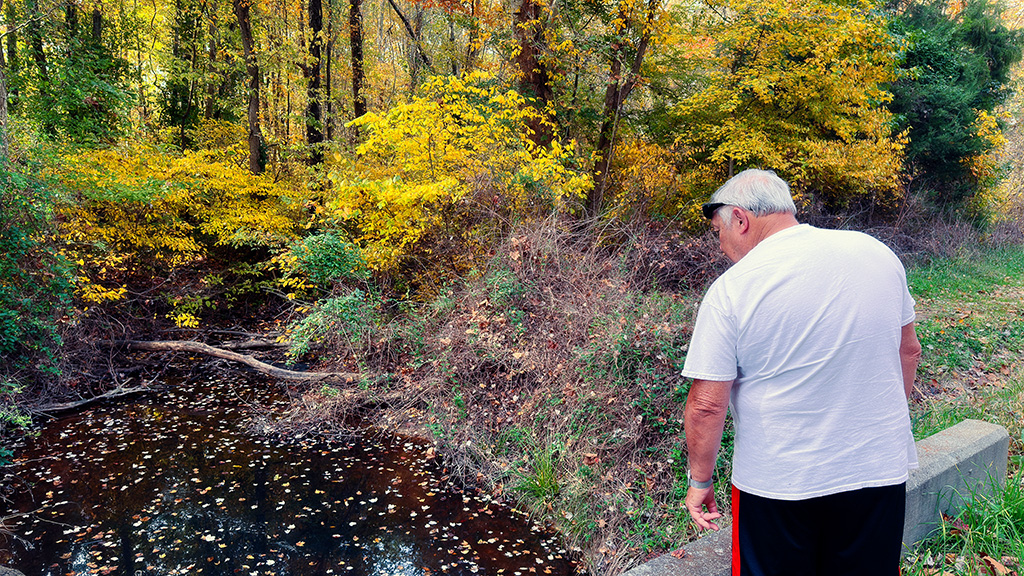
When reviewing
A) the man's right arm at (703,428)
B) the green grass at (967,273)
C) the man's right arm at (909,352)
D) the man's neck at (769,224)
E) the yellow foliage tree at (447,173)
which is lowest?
the green grass at (967,273)

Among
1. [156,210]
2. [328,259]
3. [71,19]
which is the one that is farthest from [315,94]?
[328,259]

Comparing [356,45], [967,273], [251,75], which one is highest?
[356,45]

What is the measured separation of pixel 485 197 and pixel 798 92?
6.70 metres

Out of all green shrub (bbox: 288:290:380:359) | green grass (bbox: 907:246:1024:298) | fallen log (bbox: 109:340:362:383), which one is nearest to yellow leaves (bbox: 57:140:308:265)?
fallen log (bbox: 109:340:362:383)

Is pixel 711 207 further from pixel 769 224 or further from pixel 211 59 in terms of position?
pixel 211 59

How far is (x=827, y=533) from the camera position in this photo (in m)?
1.81

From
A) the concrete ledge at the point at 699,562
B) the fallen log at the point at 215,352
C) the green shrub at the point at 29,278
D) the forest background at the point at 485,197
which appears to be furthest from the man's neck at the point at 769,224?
the green shrub at the point at 29,278

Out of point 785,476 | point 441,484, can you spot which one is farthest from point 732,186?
point 441,484

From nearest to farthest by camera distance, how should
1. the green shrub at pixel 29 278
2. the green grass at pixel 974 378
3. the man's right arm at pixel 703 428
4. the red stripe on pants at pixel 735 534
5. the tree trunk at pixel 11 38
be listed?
the man's right arm at pixel 703 428 → the red stripe on pants at pixel 735 534 → the green grass at pixel 974 378 → the green shrub at pixel 29 278 → the tree trunk at pixel 11 38

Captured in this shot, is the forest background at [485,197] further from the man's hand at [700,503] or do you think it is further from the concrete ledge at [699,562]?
the man's hand at [700,503]

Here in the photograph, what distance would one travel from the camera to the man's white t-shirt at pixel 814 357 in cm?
167

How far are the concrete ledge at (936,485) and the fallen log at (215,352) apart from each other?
19.4 feet

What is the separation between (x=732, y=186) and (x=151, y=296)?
999cm

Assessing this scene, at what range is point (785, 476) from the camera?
175cm
